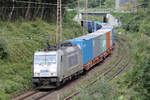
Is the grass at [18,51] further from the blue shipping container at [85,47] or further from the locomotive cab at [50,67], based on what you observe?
the blue shipping container at [85,47]

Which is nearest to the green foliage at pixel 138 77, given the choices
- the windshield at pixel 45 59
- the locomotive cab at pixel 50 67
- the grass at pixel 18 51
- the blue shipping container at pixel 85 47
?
the grass at pixel 18 51

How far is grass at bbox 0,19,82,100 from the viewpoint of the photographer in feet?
66.3

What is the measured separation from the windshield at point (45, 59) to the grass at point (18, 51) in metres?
2.00

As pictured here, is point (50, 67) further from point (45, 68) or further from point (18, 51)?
point (18, 51)

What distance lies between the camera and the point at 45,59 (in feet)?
67.2

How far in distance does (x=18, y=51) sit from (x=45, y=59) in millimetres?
5949

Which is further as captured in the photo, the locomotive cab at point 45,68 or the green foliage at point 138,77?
the locomotive cab at point 45,68

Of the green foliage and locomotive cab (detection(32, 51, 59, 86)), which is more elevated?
the green foliage

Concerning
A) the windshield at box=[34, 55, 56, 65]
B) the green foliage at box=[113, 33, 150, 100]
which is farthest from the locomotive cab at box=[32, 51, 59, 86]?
the green foliage at box=[113, 33, 150, 100]

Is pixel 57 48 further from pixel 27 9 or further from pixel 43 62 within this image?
pixel 27 9

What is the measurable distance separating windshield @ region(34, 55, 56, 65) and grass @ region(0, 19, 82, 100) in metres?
2.00

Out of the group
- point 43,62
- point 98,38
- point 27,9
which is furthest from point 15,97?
point 27,9

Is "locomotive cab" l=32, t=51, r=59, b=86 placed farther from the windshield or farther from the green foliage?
the green foliage

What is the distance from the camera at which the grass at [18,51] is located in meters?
20.2
